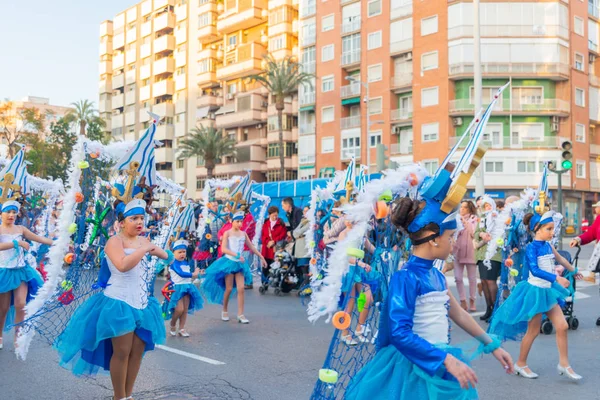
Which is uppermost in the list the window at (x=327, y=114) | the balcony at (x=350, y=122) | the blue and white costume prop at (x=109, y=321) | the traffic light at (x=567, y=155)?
the window at (x=327, y=114)

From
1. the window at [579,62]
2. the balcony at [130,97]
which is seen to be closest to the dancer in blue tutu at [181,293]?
the window at [579,62]

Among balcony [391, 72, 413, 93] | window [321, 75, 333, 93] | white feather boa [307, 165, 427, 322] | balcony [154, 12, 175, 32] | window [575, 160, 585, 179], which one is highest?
balcony [154, 12, 175, 32]

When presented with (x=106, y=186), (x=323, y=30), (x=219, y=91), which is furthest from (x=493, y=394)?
(x=219, y=91)

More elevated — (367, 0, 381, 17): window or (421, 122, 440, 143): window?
(367, 0, 381, 17): window

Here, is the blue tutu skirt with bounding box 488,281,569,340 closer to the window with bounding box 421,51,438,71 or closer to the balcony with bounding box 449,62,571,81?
the balcony with bounding box 449,62,571,81

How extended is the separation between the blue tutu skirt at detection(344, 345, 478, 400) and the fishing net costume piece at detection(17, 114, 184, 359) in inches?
120

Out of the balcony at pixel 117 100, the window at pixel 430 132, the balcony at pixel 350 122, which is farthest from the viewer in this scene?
the balcony at pixel 117 100

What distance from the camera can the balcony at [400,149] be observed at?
46.5 metres

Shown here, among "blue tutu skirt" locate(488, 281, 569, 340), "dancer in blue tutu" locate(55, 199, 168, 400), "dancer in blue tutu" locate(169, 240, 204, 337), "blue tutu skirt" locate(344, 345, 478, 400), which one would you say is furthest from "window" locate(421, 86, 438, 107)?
"blue tutu skirt" locate(344, 345, 478, 400)

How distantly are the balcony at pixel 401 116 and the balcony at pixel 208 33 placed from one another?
2523 cm

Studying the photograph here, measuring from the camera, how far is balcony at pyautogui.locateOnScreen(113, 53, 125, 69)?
79.2 metres

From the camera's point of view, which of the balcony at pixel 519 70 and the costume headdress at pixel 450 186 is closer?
the costume headdress at pixel 450 186

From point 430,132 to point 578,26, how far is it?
13.9 metres

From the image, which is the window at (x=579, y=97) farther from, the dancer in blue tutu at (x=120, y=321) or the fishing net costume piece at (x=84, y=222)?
the dancer in blue tutu at (x=120, y=321)
